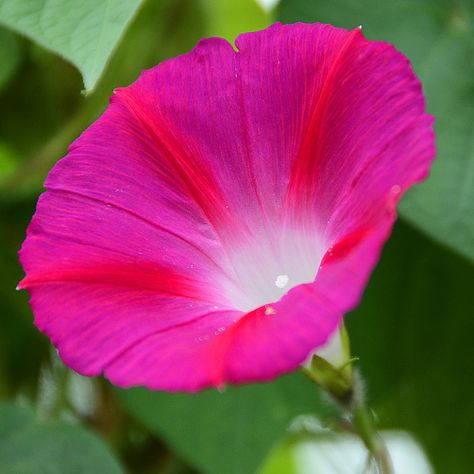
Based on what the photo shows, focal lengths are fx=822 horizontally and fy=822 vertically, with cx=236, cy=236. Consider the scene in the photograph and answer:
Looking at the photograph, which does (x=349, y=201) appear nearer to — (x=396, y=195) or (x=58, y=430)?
(x=396, y=195)

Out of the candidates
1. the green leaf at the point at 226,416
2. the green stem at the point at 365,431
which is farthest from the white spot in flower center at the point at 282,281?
the green leaf at the point at 226,416

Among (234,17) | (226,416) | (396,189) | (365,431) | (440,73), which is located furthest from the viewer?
(234,17)

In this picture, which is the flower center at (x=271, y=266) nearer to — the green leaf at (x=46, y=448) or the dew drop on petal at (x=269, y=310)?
the dew drop on petal at (x=269, y=310)

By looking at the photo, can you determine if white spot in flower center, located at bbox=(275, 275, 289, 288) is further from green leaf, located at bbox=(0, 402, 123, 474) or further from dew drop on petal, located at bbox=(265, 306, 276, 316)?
green leaf, located at bbox=(0, 402, 123, 474)

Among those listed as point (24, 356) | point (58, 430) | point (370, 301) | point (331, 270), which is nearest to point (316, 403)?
point (370, 301)

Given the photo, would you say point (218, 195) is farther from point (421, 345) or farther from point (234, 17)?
point (234, 17)

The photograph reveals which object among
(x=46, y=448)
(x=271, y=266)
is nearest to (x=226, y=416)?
(x=46, y=448)
